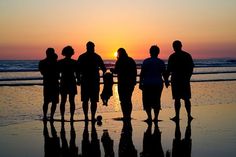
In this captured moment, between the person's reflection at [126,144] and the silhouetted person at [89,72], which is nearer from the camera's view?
the person's reflection at [126,144]

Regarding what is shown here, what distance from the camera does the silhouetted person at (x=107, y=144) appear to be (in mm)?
7500

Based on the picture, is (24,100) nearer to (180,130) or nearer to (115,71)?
(115,71)

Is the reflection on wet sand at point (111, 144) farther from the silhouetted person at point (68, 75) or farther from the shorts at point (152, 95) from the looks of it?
the silhouetted person at point (68, 75)

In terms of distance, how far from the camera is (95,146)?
8.17 meters

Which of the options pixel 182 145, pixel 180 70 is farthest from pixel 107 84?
pixel 182 145

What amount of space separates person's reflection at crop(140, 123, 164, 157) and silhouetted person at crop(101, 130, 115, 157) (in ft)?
1.84

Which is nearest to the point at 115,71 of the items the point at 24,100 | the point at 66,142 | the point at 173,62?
the point at 173,62

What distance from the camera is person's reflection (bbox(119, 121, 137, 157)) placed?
746 cm

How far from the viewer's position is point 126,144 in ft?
27.2

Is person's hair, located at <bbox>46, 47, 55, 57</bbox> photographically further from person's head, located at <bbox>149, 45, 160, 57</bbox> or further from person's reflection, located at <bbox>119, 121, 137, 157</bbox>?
person's reflection, located at <bbox>119, 121, 137, 157</bbox>

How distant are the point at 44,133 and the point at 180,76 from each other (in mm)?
3879

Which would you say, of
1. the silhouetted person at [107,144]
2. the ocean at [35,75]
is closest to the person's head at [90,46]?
the silhouetted person at [107,144]

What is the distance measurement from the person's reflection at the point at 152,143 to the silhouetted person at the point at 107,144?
1.84 feet

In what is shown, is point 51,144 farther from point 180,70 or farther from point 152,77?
point 180,70
